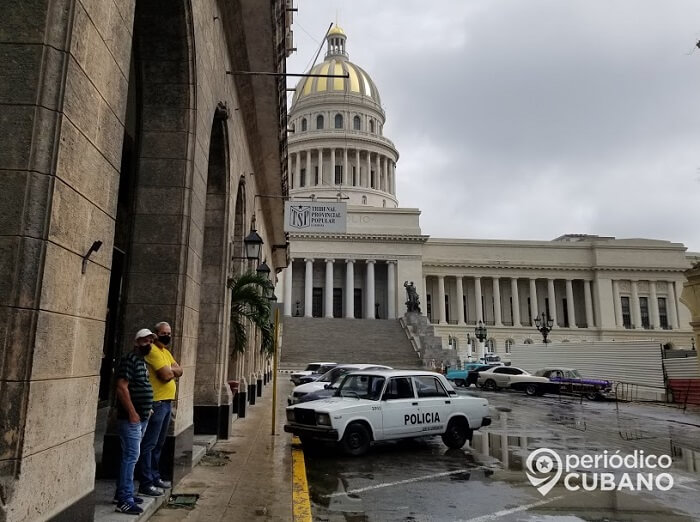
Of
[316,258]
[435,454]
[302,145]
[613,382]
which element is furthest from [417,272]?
[435,454]

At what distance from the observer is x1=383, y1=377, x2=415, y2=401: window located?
10.2 m

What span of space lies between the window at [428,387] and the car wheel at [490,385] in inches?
778

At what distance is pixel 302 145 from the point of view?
78375 mm

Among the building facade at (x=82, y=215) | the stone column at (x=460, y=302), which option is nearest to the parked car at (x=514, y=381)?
the building facade at (x=82, y=215)

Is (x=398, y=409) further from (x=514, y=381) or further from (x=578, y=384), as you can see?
(x=514, y=381)

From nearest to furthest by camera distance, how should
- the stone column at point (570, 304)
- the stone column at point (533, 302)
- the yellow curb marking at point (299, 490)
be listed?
the yellow curb marking at point (299, 490) → the stone column at point (533, 302) → the stone column at point (570, 304)

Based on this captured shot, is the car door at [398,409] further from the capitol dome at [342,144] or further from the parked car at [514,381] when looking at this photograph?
the capitol dome at [342,144]

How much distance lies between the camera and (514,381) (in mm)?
27953

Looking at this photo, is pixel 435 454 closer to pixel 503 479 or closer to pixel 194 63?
pixel 503 479

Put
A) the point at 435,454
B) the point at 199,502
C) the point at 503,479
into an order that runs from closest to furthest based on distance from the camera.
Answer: the point at 199,502 < the point at 503,479 < the point at 435,454

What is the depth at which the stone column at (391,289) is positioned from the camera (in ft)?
205

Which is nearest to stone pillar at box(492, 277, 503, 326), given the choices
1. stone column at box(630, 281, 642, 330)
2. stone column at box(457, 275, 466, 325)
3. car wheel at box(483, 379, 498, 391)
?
stone column at box(457, 275, 466, 325)

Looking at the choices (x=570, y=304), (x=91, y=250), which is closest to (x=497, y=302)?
(x=570, y=304)

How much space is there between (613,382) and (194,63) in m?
27.8
